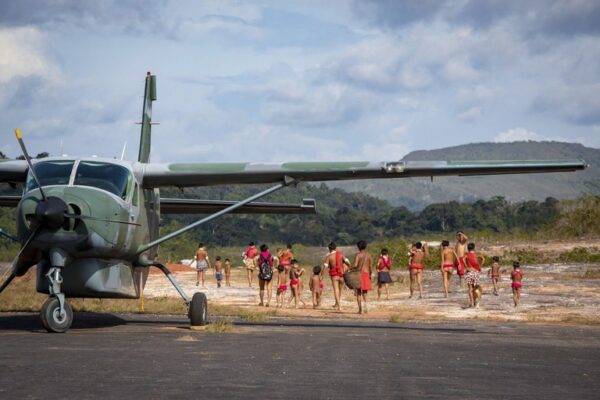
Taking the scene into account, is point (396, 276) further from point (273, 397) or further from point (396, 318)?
point (273, 397)

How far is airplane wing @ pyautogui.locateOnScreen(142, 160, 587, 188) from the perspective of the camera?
689 inches

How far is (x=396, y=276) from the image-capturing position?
144 feet

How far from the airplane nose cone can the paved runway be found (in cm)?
168

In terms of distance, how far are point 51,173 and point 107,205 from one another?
3.63ft

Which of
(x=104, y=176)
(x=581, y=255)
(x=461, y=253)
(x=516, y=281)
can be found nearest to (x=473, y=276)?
(x=461, y=253)

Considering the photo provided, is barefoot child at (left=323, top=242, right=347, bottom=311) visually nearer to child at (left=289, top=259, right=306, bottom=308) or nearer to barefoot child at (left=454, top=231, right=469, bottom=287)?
child at (left=289, top=259, right=306, bottom=308)

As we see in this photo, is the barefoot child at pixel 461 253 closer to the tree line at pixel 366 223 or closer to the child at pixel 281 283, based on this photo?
the child at pixel 281 283

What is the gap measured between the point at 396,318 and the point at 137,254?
632 cm

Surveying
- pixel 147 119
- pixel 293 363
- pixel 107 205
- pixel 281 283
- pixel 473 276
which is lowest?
pixel 293 363

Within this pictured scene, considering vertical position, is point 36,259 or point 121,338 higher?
point 36,259

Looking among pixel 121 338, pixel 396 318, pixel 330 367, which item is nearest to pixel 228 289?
pixel 396 318

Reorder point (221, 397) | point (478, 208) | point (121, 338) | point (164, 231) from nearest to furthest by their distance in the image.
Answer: point (221, 397) < point (121, 338) < point (164, 231) < point (478, 208)

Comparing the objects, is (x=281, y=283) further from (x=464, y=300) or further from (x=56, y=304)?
(x=56, y=304)

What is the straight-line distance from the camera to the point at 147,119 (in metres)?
22.1
